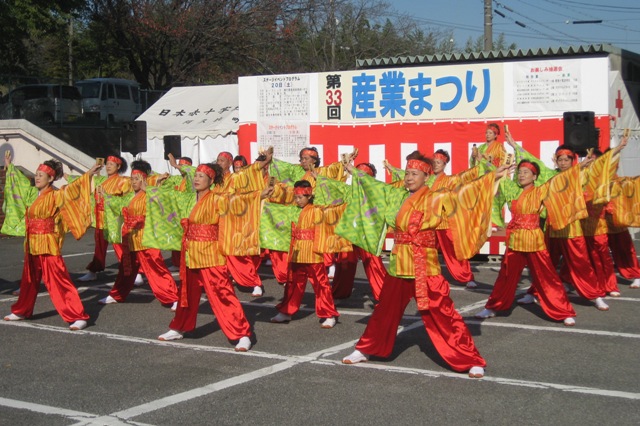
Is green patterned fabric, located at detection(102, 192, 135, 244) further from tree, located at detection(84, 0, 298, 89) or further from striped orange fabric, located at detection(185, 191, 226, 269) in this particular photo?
tree, located at detection(84, 0, 298, 89)

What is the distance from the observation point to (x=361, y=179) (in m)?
6.89

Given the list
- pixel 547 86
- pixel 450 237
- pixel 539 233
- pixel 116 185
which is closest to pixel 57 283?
pixel 116 185

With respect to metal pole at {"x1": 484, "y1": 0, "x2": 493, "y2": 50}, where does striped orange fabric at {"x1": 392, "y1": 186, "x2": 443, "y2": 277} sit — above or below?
below

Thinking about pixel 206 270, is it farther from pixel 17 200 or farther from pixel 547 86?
pixel 547 86

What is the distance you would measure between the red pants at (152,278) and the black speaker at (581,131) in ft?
17.0

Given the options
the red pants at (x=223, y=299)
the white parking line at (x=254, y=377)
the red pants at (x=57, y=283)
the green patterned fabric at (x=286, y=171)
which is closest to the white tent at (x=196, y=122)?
the green patterned fabric at (x=286, y=171)

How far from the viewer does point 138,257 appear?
31.6 feet

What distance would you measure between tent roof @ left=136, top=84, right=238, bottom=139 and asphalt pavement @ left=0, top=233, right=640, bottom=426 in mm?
8399

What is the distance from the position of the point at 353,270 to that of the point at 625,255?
3.67 m

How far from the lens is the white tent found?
1714cm

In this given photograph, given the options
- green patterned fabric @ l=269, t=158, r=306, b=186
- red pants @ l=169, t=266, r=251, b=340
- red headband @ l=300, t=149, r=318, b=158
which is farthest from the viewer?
green patterned fabric @ l=269, t=158, r=306, b=186

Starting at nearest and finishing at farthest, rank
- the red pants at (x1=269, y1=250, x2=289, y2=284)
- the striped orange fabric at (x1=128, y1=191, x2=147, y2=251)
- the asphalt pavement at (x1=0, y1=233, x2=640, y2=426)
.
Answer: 1. the asphalt pavement at (x1=0, y1=233, x2=640, y2=426)
2. the striped orange fabric at (x1=128, y1=191, x2=147, y2=251)
3. the red pants at (x1=269, y1=250, x2=289, y2=284)

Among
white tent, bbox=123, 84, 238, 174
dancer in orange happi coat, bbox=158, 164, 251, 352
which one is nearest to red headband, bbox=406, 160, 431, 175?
dancer in orange happi coat, bbox=158, 164, 251, 352

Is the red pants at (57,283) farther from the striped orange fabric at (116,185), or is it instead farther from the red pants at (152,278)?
the striped orange fabric at (116,185)
